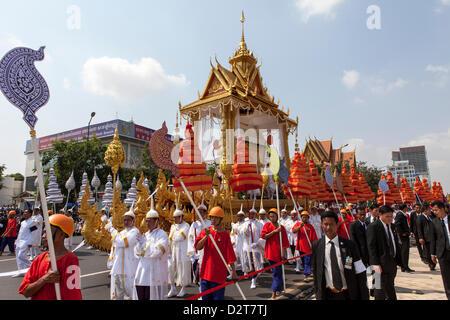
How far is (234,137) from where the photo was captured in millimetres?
15492

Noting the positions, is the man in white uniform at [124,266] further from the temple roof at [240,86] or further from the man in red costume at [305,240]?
the temple roof at [240,86]

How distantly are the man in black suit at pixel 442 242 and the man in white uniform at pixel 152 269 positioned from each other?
4.44 meters

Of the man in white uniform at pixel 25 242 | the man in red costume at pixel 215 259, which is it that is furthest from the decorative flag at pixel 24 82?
the man in white uniform at pixel 25 242

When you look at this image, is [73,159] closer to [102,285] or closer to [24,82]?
[102,285]

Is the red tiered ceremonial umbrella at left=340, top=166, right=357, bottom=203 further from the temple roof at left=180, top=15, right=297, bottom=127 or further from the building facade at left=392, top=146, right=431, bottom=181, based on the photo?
the building facade at left=392, top=146, right=431, bottom=181

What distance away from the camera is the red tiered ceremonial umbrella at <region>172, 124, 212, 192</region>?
745cm

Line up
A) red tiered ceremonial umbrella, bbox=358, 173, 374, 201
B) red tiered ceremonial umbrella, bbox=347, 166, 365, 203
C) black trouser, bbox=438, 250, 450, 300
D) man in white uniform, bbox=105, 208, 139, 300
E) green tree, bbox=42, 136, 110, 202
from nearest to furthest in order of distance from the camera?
black trouser, bbox=438, 250, 450, 300 → man in white uniform, bbox=105, 208, 139, 300 → red tiered ceremonial umbrella, bbox=347, 166, 365, 203 → red tiered ceremonial umbrella, bbox=358, 173, 374, 201 → green tree, bbox=42, 136, 110, 202

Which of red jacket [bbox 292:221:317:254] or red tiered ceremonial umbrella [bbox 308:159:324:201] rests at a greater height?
red tiered ceremonial umbrella [bbox 308:159:324:201]

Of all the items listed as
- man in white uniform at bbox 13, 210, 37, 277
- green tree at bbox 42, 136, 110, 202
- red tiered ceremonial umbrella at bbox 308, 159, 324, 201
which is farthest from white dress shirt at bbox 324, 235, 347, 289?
green tree at bbox 42, 136, 110, 202

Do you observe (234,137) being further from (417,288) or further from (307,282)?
(417,288)

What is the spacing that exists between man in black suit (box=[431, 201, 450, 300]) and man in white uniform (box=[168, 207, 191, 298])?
4496 mm

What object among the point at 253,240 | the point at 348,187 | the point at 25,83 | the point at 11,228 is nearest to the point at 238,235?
the point at 253,240
